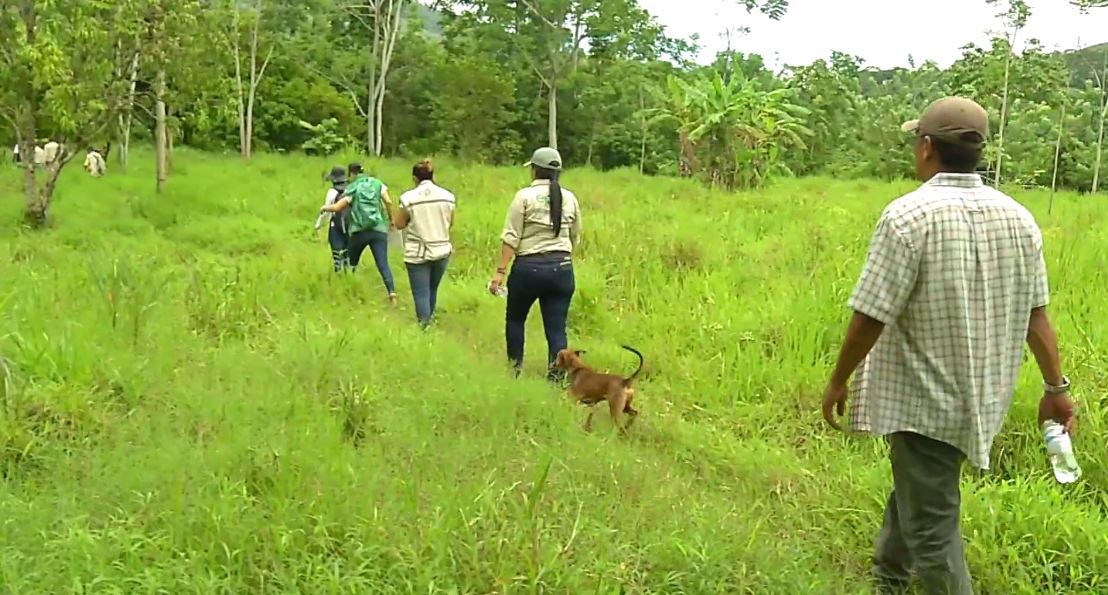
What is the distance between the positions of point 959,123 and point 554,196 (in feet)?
10.2

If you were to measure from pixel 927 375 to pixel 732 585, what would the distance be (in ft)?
3.33

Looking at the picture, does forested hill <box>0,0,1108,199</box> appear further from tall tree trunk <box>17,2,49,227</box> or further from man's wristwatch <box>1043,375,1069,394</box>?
man's wristwatch <box>1043,375,1069,394</box>

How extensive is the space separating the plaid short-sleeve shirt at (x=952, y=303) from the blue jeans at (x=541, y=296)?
3010mm

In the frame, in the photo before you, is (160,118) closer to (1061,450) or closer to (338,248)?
(338,248)

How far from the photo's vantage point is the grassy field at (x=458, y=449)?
309 centimetres

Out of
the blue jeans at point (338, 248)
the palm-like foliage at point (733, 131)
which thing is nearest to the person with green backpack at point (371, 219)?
the blue jeans at point (338, 248)

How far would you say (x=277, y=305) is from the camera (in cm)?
703

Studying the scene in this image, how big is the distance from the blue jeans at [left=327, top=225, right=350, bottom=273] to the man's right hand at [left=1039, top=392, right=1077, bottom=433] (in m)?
6.84

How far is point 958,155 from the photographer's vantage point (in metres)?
2.76

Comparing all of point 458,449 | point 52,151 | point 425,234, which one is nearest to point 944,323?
point 458,449

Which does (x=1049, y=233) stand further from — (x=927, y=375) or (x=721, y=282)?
(x=927, y=375)

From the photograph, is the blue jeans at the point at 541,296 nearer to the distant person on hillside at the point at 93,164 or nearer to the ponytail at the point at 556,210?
the ponytail at the point at 556,210

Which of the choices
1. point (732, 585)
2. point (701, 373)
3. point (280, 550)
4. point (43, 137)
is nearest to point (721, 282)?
point (701, 373)

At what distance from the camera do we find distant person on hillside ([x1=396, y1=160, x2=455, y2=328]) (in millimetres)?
6996
